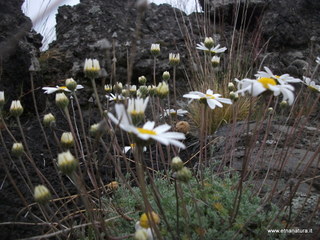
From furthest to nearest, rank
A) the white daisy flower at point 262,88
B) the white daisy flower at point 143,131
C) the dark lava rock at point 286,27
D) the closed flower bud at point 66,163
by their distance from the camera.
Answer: the dark lava rock at point 286,27 < the white daisy flower at point 262,88 < the closed flower bud at point 66,163 < the white daisy flower at point 143,131

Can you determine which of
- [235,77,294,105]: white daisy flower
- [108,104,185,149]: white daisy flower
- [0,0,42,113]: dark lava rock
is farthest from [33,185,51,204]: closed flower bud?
[0,0,42,113]: dark lava rock

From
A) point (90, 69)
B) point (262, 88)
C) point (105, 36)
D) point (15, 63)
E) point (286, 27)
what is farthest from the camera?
point (286, 27)

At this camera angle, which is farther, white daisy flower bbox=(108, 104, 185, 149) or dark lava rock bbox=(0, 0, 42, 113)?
dark lava rock bbox=(0, 0, 42, 113)

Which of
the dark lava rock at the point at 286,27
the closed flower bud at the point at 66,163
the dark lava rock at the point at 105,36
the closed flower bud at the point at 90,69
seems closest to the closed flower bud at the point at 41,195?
the closed flower bud at the point at 66,163

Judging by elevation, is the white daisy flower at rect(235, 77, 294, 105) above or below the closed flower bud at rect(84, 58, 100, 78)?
below

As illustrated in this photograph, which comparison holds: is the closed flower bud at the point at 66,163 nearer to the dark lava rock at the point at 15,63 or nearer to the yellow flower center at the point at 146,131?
the yellow flower center at the point at 146,131

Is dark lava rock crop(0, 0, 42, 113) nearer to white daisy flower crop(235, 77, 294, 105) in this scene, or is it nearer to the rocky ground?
the rocky ground

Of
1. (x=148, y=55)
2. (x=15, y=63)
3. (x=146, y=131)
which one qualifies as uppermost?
(x=146, y=131)

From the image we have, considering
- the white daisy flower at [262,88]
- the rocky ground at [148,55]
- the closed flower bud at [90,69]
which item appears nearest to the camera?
the white daisy flower at [262,88]

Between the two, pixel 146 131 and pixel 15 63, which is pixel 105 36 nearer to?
pixel 15 63

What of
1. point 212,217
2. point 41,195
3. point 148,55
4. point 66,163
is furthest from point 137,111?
point 148,55

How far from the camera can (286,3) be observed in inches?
178

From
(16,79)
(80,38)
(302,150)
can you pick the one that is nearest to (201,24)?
(80,38)

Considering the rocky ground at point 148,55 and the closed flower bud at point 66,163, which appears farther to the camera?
the rocky ground at point 148,55
